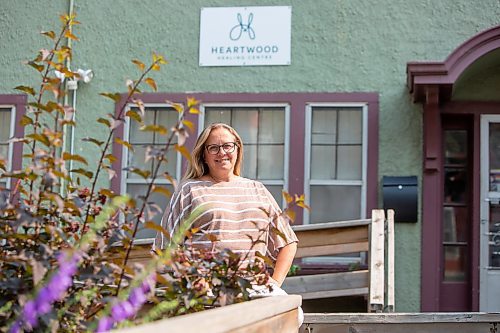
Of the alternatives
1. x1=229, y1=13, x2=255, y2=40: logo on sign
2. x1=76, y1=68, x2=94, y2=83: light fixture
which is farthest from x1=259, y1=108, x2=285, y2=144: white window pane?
x1=76, y1=68, x2=94, y2=83: light fixture

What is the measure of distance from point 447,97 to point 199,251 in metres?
5.45

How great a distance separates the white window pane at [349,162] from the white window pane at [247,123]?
839mm

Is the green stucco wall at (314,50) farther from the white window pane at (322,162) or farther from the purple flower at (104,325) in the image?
the purple flower at (104,325)

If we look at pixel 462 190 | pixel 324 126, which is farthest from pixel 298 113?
pixel 462 190

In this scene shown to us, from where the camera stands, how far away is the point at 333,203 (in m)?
7.98

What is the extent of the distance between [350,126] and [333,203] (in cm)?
75

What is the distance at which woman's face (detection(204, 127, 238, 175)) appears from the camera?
3.84 meters

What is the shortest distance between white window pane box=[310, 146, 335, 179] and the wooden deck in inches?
138

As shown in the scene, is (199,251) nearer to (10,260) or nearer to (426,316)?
(10,260)

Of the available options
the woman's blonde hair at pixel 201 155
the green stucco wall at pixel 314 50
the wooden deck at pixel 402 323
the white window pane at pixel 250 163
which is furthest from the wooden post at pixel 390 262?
the woman's blonde hair at pixel 201 155

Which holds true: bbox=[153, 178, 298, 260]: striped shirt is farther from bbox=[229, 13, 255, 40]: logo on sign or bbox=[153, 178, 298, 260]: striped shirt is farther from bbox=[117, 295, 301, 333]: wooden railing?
bbox=[229, 13, 255, 40]: logo on sign

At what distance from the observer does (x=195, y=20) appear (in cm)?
818

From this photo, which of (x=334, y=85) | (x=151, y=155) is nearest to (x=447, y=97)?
(x=334, y=85)

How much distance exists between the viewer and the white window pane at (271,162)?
8.06 m
